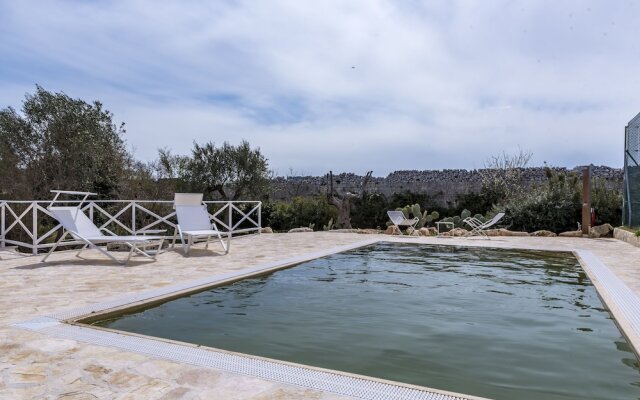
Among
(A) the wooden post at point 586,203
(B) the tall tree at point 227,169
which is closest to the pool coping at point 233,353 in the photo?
(A) the wooden post at point 586,203

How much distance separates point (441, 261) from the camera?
754cm

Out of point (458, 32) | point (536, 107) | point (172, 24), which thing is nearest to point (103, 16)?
point (172, 24)

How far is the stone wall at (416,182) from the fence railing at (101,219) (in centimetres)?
320

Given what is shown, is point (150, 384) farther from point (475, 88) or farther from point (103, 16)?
point (475, 88)

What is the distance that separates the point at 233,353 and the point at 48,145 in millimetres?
13645

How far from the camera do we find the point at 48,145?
46.1 ft

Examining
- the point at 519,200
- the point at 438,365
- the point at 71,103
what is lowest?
the point at 438,365

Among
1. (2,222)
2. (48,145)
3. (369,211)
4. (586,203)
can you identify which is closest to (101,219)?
(48,145)

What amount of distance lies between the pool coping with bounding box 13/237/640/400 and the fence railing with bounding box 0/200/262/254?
3768 mm

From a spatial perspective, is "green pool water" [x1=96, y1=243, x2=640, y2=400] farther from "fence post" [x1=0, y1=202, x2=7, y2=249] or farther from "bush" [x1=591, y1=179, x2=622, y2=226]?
"bush" [x1=591, y1=179, x2=622, y2=226]

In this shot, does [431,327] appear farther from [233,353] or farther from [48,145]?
[48,145]

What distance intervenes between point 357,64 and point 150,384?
996 centimetres

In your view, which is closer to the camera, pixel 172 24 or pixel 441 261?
pixel 441 261

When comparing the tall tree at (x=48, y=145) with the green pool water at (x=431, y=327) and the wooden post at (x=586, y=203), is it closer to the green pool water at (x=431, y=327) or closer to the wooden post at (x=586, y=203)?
the green pool water at (x=431, y=327)
